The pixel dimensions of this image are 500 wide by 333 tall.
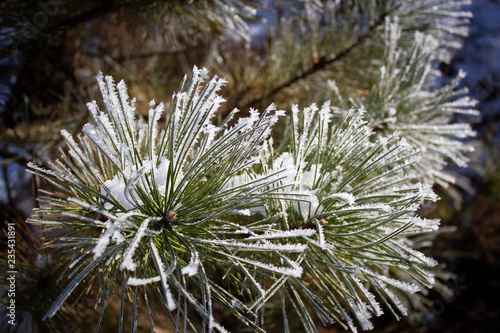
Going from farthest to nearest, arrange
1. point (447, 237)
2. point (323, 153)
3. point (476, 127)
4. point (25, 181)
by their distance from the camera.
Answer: point (476, 127) < point (447, 237) < point (25, 181) < point (323, 153)

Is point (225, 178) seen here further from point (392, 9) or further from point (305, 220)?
point (392, 9)

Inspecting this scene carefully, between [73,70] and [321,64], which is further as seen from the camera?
[73,70]

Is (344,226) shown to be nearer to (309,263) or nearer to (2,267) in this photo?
(309,263)

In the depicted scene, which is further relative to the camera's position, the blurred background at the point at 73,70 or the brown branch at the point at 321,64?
the brown branch at the point at 321,64

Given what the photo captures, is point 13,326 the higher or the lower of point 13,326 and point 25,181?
the lower

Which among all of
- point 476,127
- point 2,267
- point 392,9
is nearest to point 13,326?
point 2,267

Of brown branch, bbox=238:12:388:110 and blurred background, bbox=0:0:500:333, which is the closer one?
blurred background, bbox=0:0:500:333

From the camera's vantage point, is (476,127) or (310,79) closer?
(310,79)

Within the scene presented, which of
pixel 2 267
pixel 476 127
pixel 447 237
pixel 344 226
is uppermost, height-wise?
pixel 476 127

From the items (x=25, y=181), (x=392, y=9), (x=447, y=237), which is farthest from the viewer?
(x=447, y=237)

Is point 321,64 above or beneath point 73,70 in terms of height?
beneath
